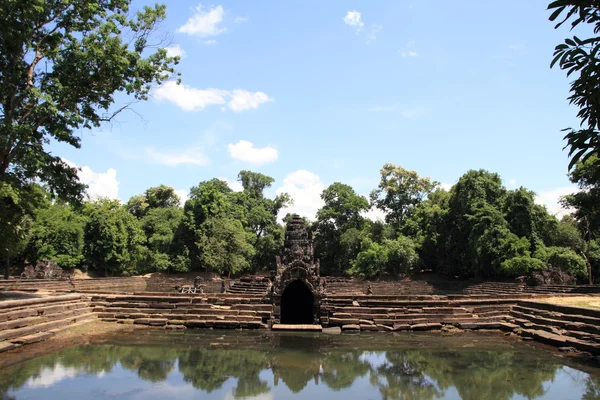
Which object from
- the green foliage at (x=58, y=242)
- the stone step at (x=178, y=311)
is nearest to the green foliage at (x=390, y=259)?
the stone step at (x=178, y=311)

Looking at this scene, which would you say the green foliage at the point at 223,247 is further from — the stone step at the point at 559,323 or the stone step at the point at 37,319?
the stone step at the point at 559,323

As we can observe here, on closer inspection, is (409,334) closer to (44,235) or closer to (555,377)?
(555,377)

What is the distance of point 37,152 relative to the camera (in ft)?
50.2

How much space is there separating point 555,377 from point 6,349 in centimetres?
1471

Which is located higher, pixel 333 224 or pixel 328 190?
pixel 328 190

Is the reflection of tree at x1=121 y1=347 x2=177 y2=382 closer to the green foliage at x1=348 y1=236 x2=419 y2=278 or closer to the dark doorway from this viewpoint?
the dark doorway

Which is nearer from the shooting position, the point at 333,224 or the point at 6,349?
the point at 6,349

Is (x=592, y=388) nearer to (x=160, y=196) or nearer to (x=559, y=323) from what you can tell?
(x=559, y=323)

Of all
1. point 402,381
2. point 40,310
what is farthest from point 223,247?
point 402,381

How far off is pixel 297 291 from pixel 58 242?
1342 inches

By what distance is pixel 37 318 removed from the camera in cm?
1457

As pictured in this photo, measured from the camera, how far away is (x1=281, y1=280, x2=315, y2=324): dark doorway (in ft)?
70.1

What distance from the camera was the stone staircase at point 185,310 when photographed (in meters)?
17.9

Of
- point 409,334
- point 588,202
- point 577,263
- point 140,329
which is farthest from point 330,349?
point 577,263
